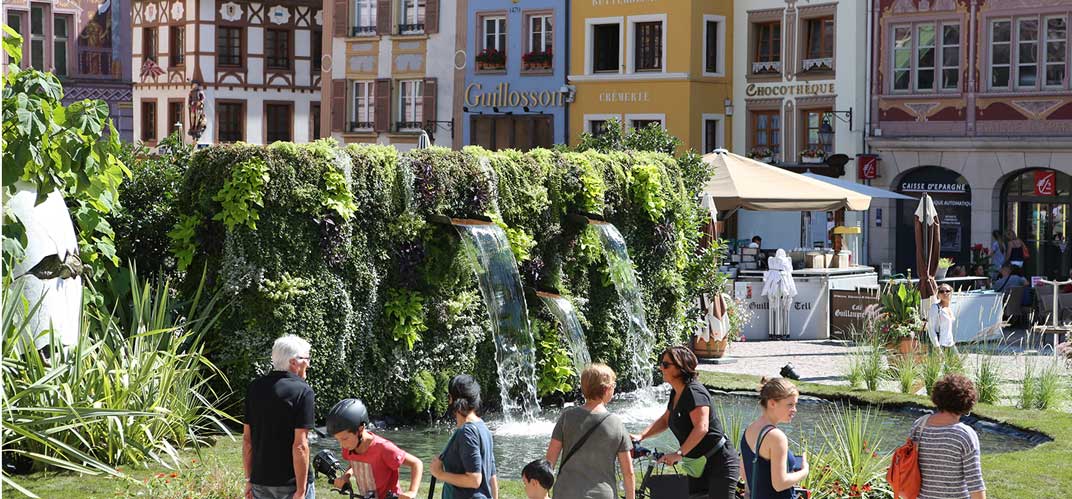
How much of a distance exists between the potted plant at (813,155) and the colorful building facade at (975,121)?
129 cm

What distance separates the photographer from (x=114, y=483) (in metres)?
11.4

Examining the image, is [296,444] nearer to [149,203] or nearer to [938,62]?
[149,203]

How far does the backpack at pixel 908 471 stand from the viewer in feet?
26.6

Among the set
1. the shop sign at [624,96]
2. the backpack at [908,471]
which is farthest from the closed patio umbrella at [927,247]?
the shop sign at [624,96]

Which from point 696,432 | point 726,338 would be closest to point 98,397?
point 696,432

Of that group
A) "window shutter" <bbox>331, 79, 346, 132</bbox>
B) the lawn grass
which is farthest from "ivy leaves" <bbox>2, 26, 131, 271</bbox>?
"window shutter" <bbox>331, 79, 346, 132</bbox>

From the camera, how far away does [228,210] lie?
48.3 feet

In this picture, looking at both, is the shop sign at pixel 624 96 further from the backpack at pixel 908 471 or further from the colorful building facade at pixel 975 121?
the backpack at pixel 908 471

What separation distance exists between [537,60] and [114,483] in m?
33.1

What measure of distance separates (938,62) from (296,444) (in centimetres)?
3006

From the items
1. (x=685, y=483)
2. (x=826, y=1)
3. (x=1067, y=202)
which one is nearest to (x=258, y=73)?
(x=826, y=1)

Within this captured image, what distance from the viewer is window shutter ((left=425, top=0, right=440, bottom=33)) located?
45969 mm

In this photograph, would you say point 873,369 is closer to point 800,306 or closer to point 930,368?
point 930,368

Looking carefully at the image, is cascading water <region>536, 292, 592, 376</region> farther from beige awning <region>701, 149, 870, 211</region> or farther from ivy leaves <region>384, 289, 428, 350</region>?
beige awning <region>701, 149, 870, 211</region>
